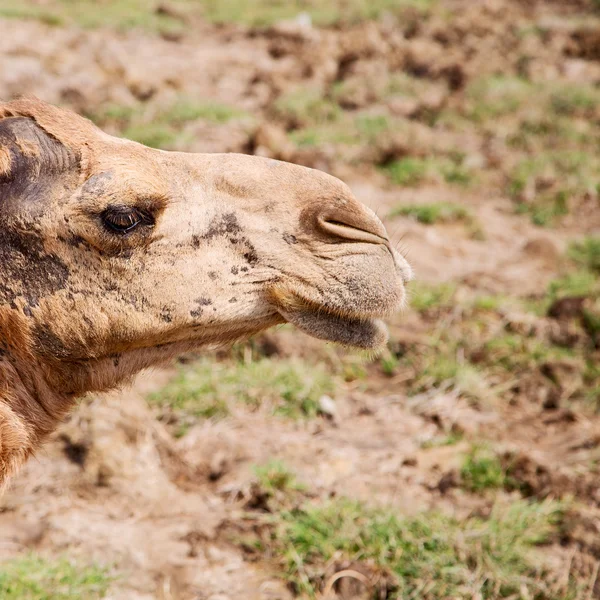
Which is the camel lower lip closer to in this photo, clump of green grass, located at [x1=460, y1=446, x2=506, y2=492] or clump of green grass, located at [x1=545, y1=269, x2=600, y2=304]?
clump of green grass, located at [x1=460, y1=446, x2=506, y2=492]

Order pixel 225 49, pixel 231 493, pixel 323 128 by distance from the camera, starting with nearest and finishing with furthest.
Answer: pixel 231 493
pixel 323 128
pixel 225 49

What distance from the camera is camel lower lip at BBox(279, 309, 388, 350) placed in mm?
2652

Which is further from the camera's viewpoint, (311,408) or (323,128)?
(323,128)

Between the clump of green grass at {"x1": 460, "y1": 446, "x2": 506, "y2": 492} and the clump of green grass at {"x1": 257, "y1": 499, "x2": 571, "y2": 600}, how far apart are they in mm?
250

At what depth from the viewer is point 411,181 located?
7898 millimetres

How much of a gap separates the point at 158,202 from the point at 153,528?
70.5 inches

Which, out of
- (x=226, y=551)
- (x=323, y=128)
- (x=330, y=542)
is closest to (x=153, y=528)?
(x=226, y=551)

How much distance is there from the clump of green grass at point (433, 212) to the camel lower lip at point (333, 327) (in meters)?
4.56

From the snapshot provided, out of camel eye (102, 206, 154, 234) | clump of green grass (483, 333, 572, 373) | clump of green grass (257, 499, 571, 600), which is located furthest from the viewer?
clump of green grass (483, 333, 572, 373)

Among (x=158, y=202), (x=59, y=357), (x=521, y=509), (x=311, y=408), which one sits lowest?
(x=311, y=408)

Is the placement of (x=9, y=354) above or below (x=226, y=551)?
above

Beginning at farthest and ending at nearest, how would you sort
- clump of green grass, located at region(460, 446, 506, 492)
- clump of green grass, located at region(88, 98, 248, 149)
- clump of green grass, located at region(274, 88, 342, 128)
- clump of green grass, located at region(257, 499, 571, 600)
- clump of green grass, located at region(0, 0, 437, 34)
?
clump of green grass, located at region(0, 0, 437, 34), clump of green grass, located at region(274, 88, 342, 128), clump of green grass, located at region(88, 98, 248, 149), clump of green grass, located at region(460, 446, 506, 492), clump of green grass, located at region(257, 499, 571, 600)

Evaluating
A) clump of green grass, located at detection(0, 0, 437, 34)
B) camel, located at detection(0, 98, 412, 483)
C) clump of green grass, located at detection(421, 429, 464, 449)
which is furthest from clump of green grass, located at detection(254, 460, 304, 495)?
clump of green grass, located at detection(0, 0, 437, 34)

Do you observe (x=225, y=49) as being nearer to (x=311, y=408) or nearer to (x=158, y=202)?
(x=311, y=408)
